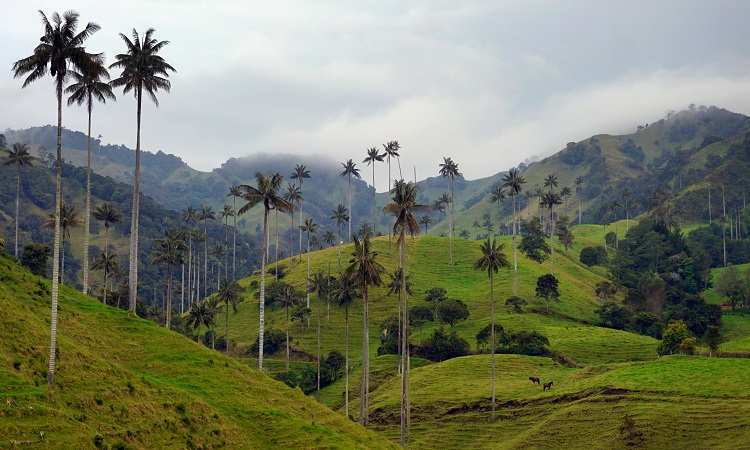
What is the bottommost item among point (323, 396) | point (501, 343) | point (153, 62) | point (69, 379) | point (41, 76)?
point (323, 396)

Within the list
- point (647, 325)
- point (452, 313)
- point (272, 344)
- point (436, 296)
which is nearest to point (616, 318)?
point (647, 325)

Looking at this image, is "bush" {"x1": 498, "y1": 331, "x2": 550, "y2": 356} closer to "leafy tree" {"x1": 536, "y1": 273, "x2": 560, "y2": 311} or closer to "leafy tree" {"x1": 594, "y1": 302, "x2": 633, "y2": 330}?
"leafy tree" {"x1": 536, "y1": 273, "x2": 560, "y2": 311}

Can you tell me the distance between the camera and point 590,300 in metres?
176

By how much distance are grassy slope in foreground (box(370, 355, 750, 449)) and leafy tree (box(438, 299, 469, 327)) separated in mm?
33265

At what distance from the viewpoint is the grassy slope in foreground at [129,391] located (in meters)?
38.9

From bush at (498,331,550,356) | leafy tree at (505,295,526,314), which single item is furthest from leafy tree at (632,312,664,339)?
bush at (498,331,550,356)

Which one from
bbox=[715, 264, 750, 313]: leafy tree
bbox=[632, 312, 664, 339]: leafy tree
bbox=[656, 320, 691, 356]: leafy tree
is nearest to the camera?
bbox=[656, 320, 691, 356]: leafy tree

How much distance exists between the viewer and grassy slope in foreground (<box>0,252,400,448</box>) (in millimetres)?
38906

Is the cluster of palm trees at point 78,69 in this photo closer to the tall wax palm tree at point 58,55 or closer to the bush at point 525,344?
the tall wax palm tree at point 58,55

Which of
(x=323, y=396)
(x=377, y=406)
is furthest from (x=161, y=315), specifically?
(x=377, y=406)

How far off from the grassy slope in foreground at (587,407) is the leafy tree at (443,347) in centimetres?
1931

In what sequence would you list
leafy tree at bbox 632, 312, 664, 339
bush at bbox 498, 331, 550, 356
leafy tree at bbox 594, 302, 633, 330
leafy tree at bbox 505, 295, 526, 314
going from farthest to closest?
leafy tree at bbox 505, 295, 526, 314
leafy tree at bbox 594, 302, 633, 330
leafy tree at bbox 632, 312, 664, 339
bush at bbox 498, 331, 550, 356

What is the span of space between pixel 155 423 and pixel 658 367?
244 ft

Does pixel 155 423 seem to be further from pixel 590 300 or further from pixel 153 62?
pixel 590 300
